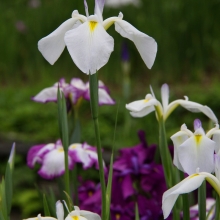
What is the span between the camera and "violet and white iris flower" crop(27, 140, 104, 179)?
1.90 m

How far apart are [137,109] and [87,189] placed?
0.57 meters

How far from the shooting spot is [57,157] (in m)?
1.92

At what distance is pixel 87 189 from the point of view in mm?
2125

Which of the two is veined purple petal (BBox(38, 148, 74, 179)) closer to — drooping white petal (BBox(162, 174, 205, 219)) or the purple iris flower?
the purple iris flower

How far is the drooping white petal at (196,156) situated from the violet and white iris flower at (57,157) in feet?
1.88

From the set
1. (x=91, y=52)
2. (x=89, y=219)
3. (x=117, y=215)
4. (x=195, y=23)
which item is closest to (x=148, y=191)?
(x=117, y=215)

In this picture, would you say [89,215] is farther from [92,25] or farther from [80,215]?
[92,25]

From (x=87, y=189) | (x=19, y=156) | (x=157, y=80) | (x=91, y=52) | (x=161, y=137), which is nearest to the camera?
(x=91, y=52)

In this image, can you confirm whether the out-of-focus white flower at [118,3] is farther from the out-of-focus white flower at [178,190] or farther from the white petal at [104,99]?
the out-of-focus white flower at [178,190]

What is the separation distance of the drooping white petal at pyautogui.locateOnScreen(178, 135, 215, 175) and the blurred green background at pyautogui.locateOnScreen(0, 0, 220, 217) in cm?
303

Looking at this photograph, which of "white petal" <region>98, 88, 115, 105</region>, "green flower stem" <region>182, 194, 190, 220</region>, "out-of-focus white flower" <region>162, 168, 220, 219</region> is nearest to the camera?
"out-of-focus white flower" <region>162, 168, 220, 219</region>

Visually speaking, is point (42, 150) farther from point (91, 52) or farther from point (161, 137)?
point (91, 52)

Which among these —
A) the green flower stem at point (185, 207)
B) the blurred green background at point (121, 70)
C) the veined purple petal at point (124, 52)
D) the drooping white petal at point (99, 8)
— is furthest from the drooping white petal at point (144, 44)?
the veined purple petal at point (124, 52)

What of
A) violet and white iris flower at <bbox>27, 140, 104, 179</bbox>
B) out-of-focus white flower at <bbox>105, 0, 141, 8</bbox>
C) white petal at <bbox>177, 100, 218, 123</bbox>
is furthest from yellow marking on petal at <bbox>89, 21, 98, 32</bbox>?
out-of-focus white flower at <bbox>105, 0, 141, 8</bbox>
